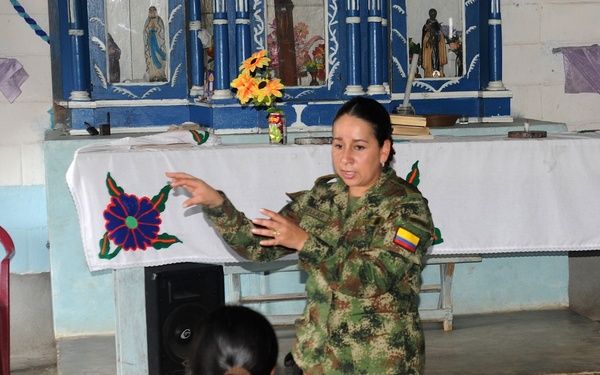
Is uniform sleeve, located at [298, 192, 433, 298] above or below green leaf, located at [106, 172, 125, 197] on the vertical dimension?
below

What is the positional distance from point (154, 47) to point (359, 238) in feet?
13.1

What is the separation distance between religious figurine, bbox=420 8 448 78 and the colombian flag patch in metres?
3.92

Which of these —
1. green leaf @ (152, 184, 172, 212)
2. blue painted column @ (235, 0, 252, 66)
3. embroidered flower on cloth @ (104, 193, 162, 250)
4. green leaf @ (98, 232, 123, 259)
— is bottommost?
green leaf @ (98, 232, 123, 259)

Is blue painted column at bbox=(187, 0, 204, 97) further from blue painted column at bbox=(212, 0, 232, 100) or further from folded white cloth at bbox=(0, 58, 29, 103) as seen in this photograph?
folded white cloth at bbox=(0, 58, 29, 103)

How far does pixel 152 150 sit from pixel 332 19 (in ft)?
6.38

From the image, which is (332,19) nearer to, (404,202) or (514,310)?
(514,310)

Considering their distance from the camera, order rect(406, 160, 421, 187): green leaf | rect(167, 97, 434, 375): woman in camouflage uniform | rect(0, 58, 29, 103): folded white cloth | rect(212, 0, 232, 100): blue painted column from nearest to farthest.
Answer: rect(167, 97, 434, 375): woman in camouflage uniform
rect(406, 160, 421, 187): green leaf
rect(212, 0, 232, 100): blue painted column
rect(0, 58, 29, 103): folded white cloth

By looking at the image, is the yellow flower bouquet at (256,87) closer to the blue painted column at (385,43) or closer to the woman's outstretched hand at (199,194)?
the blue painted column at (385,43)

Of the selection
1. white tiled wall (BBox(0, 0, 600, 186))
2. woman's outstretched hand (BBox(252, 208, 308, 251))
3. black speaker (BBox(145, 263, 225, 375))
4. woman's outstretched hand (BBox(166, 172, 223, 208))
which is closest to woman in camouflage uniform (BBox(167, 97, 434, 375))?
woman's outstretched hand (BBox(166, 172, 223, 208))

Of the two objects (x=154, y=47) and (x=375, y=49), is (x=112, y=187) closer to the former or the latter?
(x=154, y=47)

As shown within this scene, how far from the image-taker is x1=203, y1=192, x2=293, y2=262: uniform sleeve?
313cm

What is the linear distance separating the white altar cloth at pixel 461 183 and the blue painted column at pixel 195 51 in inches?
63.1

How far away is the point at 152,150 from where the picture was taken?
485 cm

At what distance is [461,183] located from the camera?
504 centimetres
